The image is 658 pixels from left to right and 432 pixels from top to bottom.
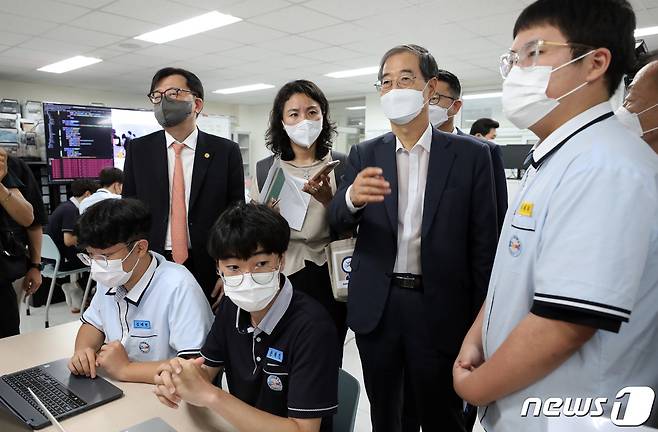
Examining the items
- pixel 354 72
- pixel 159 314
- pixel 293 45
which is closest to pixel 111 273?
Answer: pixel 159 314

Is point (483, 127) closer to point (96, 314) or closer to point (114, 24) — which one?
point (96, 314)

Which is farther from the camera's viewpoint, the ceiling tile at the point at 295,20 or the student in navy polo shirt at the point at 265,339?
the ceiling tile at the point at 295,20

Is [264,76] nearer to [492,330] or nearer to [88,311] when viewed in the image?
[88,311]

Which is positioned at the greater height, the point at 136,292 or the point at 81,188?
the point at 81,188

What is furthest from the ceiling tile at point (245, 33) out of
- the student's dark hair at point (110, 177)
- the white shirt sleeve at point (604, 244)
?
the white shirt sleeve at point (604, 244)

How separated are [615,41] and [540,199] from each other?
0.35 metres

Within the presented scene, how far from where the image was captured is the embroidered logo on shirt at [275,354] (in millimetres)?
1138

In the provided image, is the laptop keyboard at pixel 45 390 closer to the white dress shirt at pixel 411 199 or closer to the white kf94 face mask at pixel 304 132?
the white dress shirt at pixel 411 199

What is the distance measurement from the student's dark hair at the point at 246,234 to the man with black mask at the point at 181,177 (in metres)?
0.64

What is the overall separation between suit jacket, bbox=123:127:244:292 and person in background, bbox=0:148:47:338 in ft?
2.08

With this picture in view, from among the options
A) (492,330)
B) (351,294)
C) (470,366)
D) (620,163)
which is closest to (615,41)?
(620,163)

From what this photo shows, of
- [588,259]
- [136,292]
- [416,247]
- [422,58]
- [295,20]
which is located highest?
[295,20]

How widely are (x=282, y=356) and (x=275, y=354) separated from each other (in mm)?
22

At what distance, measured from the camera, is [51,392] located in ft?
3.82
